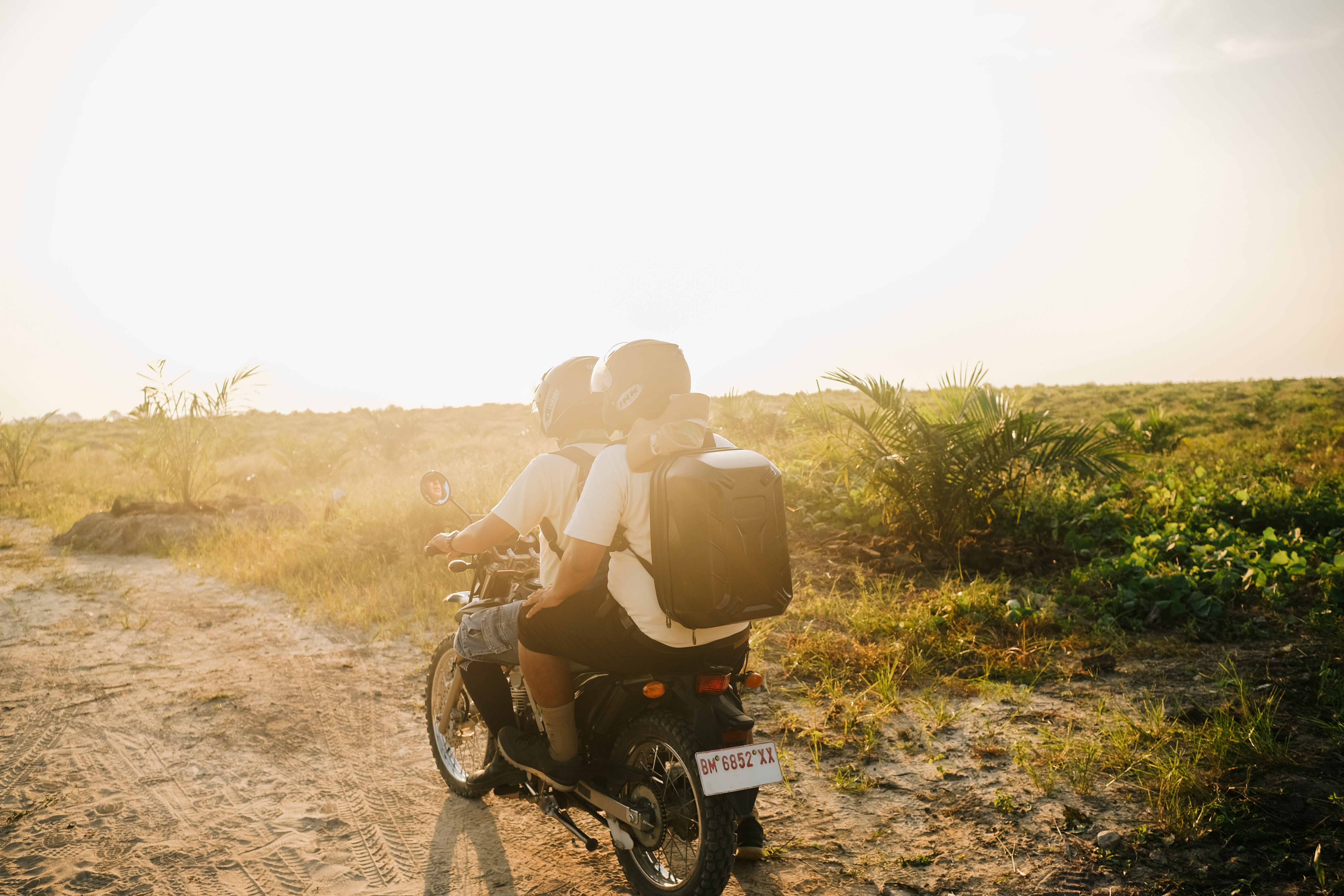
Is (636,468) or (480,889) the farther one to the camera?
(480,889)

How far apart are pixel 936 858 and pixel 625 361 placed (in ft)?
8.46

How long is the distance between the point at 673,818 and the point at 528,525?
129cm

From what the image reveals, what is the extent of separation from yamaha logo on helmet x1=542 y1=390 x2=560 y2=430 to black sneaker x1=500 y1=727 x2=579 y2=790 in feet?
4.66

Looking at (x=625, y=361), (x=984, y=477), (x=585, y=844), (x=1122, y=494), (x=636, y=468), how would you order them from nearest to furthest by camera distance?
1. (x=636, y=468)
2. (x=625, y=361)
3. (x=585, y=844)
4. (x=984, y=477)
5. (x=1122, y=494)

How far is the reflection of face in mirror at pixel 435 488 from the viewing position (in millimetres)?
3658

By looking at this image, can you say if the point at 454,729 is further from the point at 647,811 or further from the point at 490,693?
the point at 647,811

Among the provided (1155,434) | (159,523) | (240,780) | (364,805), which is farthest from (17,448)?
(1155,434)

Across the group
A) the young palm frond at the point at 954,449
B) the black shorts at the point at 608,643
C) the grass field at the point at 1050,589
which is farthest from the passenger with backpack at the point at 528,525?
the young palm frond at the point at 954,449

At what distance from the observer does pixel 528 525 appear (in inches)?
126

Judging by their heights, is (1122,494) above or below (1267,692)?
above

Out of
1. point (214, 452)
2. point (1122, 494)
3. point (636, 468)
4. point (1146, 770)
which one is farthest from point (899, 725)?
point (214, 452)

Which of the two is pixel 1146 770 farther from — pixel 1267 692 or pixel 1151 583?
pixel 1151 583

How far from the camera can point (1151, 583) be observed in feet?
21.2

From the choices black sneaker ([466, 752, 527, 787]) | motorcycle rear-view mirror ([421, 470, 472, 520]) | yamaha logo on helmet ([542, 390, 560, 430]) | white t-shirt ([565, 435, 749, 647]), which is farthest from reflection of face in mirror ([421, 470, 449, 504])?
black sneaker ([466, 752, 527, 787])
